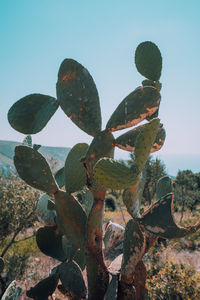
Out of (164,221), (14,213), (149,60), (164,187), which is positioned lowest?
(14,213)

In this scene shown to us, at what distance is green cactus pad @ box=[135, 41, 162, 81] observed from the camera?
1.71m

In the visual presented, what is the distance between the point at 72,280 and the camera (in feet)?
5.68

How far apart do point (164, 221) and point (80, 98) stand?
88cm

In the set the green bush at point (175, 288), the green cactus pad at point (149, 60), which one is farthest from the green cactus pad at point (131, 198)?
the green bush at point (175, 288)

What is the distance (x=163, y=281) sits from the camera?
3.63 m

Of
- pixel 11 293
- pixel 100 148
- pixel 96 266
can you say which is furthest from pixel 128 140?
pixel 11 293

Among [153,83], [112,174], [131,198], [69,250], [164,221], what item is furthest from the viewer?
[69,250]

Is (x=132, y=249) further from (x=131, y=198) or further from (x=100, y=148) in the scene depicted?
(x=100, y=148)

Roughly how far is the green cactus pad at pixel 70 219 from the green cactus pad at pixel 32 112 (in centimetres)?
51

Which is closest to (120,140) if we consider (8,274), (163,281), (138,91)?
(138,91)

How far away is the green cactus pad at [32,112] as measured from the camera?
158 cm

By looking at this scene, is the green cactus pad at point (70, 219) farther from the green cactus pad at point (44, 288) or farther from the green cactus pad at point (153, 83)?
the green cactus pad at point (153, 83)

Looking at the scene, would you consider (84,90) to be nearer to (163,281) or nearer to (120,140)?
(120,140)

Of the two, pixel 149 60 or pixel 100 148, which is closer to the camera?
pixel 100 148
